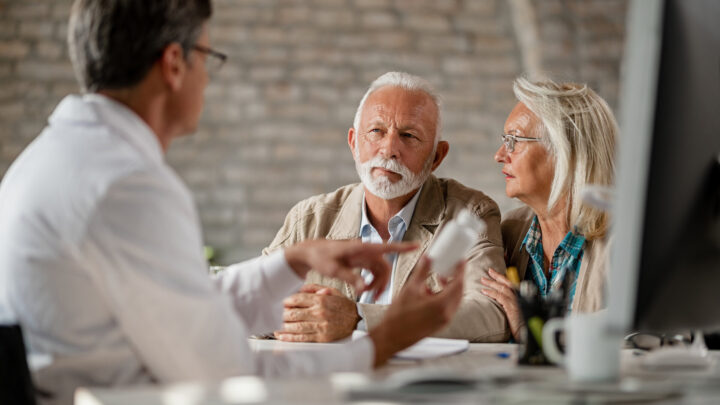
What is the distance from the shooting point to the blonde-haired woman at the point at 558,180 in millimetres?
2271

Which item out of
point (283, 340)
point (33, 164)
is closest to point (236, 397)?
point (33, 164)

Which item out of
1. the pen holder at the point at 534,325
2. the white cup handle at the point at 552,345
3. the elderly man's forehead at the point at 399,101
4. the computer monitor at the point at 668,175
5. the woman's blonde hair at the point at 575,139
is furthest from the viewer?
the elderly man's forehead at the point at 399,101

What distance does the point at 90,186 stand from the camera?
1.14m

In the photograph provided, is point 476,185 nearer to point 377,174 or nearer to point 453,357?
point 377,174

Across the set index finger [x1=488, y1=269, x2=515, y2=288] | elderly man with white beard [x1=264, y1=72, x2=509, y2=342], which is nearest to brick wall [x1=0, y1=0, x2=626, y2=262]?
elderly man with white beard [x1=264, y1=72, x2=509, y2=342]

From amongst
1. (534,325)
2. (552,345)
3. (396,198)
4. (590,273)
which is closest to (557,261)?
(590,273)

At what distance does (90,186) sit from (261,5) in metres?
4.08

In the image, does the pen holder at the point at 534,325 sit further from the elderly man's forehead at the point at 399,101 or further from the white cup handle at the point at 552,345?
the elderly man's forehead at the point at 399,101

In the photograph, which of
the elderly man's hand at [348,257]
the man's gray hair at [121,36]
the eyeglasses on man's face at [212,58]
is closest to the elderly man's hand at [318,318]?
the elderly man's hand at [348,257]

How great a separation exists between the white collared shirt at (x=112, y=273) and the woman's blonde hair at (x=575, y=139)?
1.33 meters

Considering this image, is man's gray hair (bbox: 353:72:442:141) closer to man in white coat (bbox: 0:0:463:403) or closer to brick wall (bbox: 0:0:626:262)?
man in white coat (bbox: 0:0:463:403)

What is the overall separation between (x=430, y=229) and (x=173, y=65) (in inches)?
53.8

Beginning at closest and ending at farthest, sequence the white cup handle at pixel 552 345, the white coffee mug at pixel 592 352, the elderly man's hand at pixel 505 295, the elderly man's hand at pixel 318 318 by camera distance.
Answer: the white coffee mug at pixel 592 352
the white cup handle at pixel 552 345
the elderly man's hand at pixel 318 318
the elderly man's hand at pixel 505 295

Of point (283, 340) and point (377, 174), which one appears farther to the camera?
point (377, 174)
